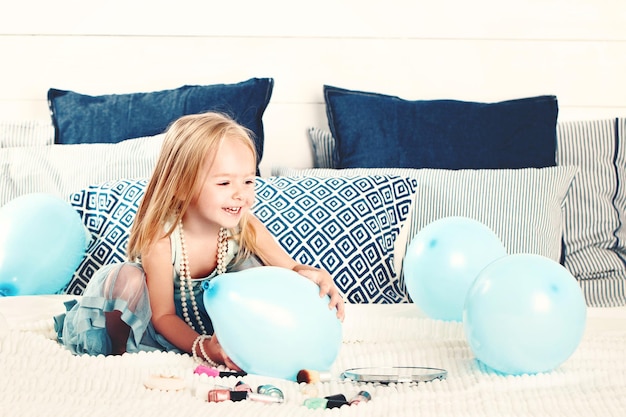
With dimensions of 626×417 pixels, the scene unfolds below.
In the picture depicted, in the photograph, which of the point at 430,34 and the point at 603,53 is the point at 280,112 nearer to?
the point at 430,34

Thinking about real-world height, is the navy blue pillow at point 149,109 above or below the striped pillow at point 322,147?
above

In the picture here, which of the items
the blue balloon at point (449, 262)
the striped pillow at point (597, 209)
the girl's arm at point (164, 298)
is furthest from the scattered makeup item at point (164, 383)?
the striped pillow at point (597, 209)

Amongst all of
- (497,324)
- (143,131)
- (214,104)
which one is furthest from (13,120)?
(497,324)

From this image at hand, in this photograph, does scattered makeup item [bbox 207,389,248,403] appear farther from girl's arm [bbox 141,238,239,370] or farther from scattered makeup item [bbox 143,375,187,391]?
girl's arm [bbox 141,238,239,370]

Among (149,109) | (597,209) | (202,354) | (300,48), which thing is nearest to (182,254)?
(202,354)

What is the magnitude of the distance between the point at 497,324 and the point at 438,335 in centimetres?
28

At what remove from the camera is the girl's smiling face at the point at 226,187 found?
1496mm

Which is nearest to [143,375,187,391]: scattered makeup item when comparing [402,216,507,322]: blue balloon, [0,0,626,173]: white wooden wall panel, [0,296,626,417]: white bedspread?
[0,296,626,417]: white bedspread

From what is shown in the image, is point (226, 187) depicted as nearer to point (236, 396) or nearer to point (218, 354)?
point (218, 354)

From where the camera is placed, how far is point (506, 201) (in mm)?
2012

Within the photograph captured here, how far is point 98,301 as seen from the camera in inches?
56.1

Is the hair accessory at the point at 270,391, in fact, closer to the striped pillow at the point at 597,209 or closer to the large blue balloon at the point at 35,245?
the large blue balloon at the point at 35,245

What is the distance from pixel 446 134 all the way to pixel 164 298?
1.00m

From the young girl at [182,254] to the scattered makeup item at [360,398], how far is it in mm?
282
